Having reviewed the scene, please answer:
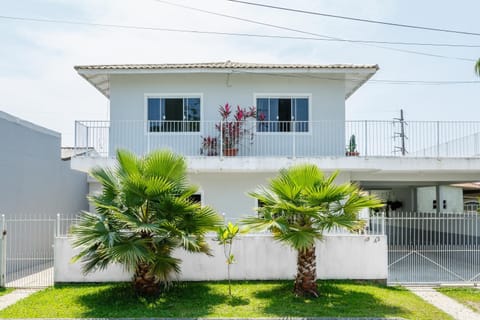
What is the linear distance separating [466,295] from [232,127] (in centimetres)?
845

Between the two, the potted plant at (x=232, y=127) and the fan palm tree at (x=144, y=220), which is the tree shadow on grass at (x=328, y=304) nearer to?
the fan palm tree at (x=144, y=220)

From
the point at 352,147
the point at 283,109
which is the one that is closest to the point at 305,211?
the point at 352,147

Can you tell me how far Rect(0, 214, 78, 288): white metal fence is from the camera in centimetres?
1121

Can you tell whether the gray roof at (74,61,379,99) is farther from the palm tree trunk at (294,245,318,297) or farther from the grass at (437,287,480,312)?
the grass at (437,287,480,312)

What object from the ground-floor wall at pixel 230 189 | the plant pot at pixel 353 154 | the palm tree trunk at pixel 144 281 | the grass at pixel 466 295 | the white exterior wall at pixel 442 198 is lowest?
the grass at pixel 466 295

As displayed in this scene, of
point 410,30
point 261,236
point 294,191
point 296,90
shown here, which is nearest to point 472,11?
point 410,30

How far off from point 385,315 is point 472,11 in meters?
9.68

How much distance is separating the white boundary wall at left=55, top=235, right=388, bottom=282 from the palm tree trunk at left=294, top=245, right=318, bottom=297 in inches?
64.5

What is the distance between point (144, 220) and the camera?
899cm

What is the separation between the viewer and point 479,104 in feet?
53.0

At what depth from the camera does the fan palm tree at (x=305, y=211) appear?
8891mm

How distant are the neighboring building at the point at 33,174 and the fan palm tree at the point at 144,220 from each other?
554 centimetres

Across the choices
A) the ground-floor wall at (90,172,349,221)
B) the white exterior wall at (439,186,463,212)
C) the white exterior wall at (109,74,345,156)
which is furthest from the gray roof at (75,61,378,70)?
the white exterior wall at (439,186,463,212)

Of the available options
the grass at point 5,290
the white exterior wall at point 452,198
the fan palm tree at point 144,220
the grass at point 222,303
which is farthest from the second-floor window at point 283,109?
the white exterior wall at point 452,198
